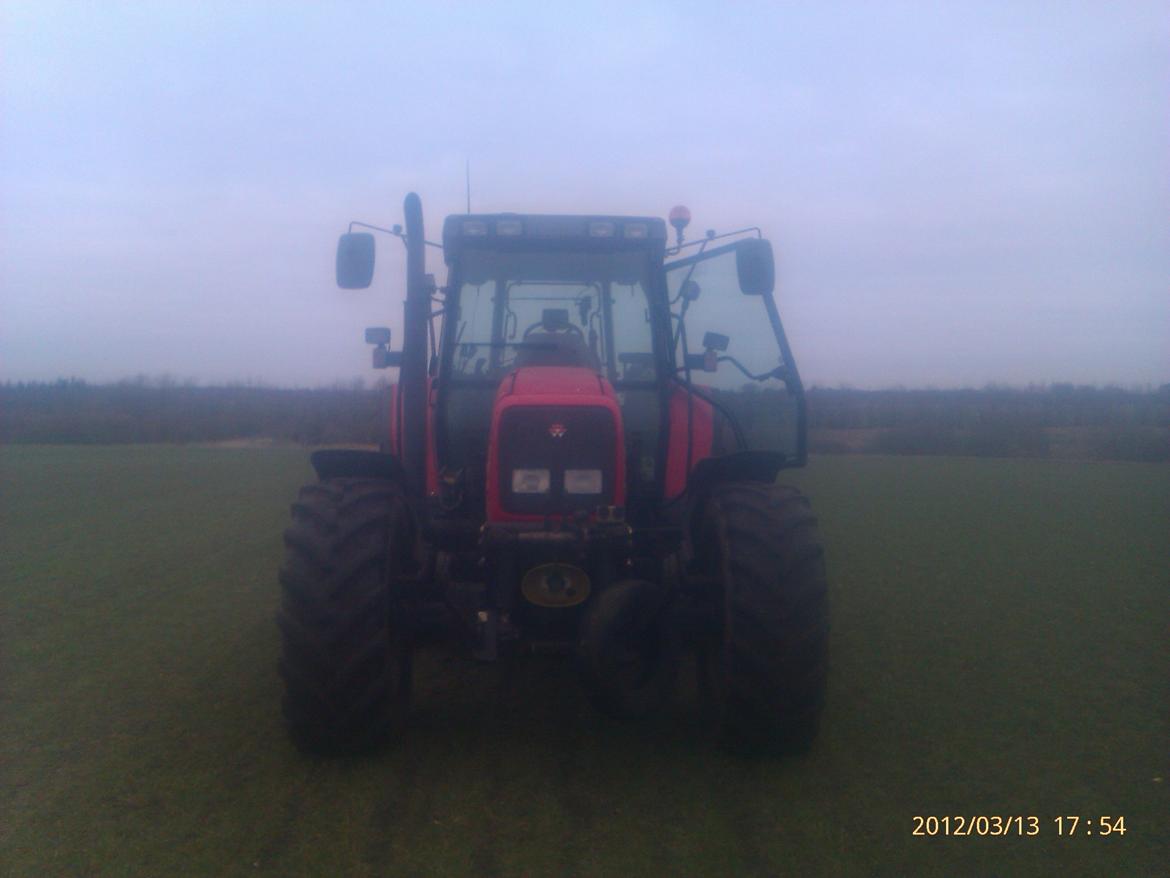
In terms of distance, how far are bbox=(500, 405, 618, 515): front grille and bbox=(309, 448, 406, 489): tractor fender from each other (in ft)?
2.21

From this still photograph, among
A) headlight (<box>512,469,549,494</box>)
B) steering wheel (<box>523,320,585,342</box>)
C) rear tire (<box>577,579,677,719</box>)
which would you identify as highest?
steering wheel (<box>523,320,585,342</box>)

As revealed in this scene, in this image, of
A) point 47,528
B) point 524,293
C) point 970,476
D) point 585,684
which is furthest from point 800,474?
point 585,684

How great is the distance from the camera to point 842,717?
17.1ft

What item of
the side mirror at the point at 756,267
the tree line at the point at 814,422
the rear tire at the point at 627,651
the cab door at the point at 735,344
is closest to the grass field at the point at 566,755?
the rear tire at the point at 627,651

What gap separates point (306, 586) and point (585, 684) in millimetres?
1288

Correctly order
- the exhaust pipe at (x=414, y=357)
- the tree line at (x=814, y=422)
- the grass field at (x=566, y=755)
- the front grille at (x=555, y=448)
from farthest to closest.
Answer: the tree line at (x=814, y=422)
the exhaust pipe at (x=414, y=357)
the front grille at (x=555, y=448)
the grass field at (x=566, y=755)

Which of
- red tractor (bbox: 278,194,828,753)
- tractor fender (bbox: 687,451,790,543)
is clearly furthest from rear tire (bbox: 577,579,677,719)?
tractor fender (bbox: 687,451,790,543)

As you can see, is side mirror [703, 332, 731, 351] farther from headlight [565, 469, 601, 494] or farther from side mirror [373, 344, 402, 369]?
side mirror [373, 344, 402, 369]

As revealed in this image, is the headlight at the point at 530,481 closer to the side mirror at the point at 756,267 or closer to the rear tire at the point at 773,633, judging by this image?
the rear tire at the point at 773,633

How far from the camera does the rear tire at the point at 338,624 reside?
439 cm

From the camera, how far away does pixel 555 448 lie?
4707mm

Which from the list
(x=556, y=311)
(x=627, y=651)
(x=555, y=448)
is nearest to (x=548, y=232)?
(x=556, y=311)

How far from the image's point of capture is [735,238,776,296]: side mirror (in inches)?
218

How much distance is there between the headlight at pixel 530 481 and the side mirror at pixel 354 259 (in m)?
1.51
